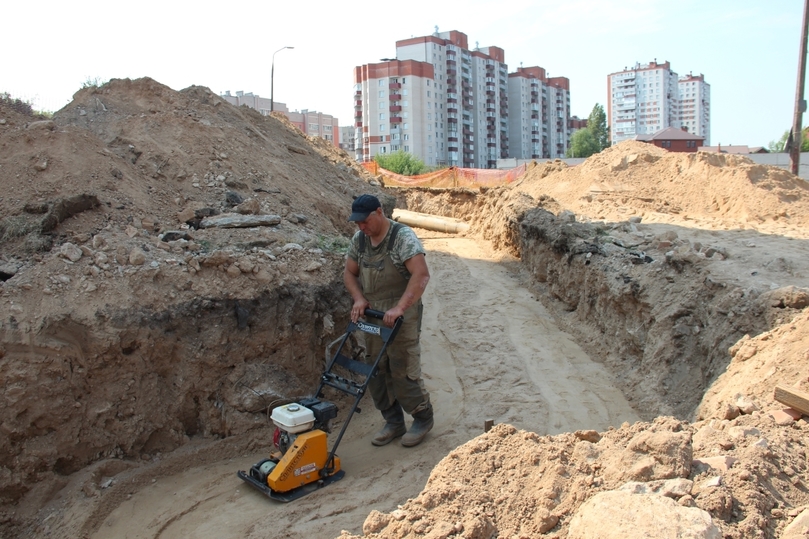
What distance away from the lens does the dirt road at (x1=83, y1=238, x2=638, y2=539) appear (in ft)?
14.4

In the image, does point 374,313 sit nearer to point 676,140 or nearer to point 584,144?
point 676,140

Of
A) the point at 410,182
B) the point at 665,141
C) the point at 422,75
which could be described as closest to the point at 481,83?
the point at 422,75

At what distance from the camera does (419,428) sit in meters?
5.45

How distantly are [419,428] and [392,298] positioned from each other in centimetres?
118

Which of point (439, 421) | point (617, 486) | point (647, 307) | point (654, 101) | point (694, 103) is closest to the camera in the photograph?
point (617, 486)

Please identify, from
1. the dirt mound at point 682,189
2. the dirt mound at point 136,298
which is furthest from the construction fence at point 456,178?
the dirt mound at point 136,298

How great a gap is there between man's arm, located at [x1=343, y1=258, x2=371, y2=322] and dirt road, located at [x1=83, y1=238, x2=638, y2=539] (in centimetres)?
126

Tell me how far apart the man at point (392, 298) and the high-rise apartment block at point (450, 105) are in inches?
2563

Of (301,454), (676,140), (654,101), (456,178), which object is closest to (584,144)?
(676,140)

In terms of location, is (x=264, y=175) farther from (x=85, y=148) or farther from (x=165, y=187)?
(x=85, y=148)

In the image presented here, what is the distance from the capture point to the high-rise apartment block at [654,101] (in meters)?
115

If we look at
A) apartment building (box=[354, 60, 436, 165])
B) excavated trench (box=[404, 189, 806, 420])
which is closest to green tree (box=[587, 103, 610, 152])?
apartment building (box=[354, 60, 436, 165])

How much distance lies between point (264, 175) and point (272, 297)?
9.99ft

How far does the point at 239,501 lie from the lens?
4.61m
